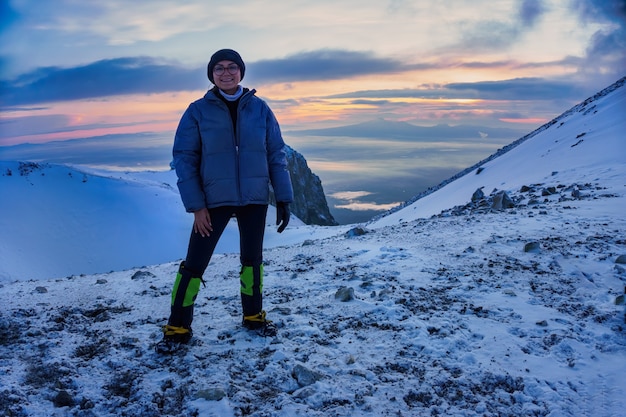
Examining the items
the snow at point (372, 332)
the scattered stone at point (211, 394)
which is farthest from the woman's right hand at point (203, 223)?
the scattered stone at point (211, 394)

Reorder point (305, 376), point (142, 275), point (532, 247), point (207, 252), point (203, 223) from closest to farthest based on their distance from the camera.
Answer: point (305, 376) < point (203, 223) < point (207, 252) < point (532, 247) < point (142, 275)

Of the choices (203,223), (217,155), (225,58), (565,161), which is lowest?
(203,223)

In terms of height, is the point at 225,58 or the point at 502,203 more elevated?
the point at 225,58

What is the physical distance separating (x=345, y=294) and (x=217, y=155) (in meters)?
2.52

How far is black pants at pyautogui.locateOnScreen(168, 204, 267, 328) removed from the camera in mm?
4562

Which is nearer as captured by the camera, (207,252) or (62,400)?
(62,400)

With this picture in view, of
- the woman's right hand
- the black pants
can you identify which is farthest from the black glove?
the woman's right hand

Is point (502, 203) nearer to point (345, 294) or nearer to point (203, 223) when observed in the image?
point (345, 294)

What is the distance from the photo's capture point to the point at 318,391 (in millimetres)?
3809

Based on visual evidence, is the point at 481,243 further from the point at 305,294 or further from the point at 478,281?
the point at 305,294

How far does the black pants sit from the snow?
43 cm

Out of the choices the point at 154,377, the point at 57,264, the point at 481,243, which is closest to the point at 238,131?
the point at 154,377

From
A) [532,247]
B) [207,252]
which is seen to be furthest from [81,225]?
[532,247]

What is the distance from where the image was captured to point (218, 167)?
445 cm
